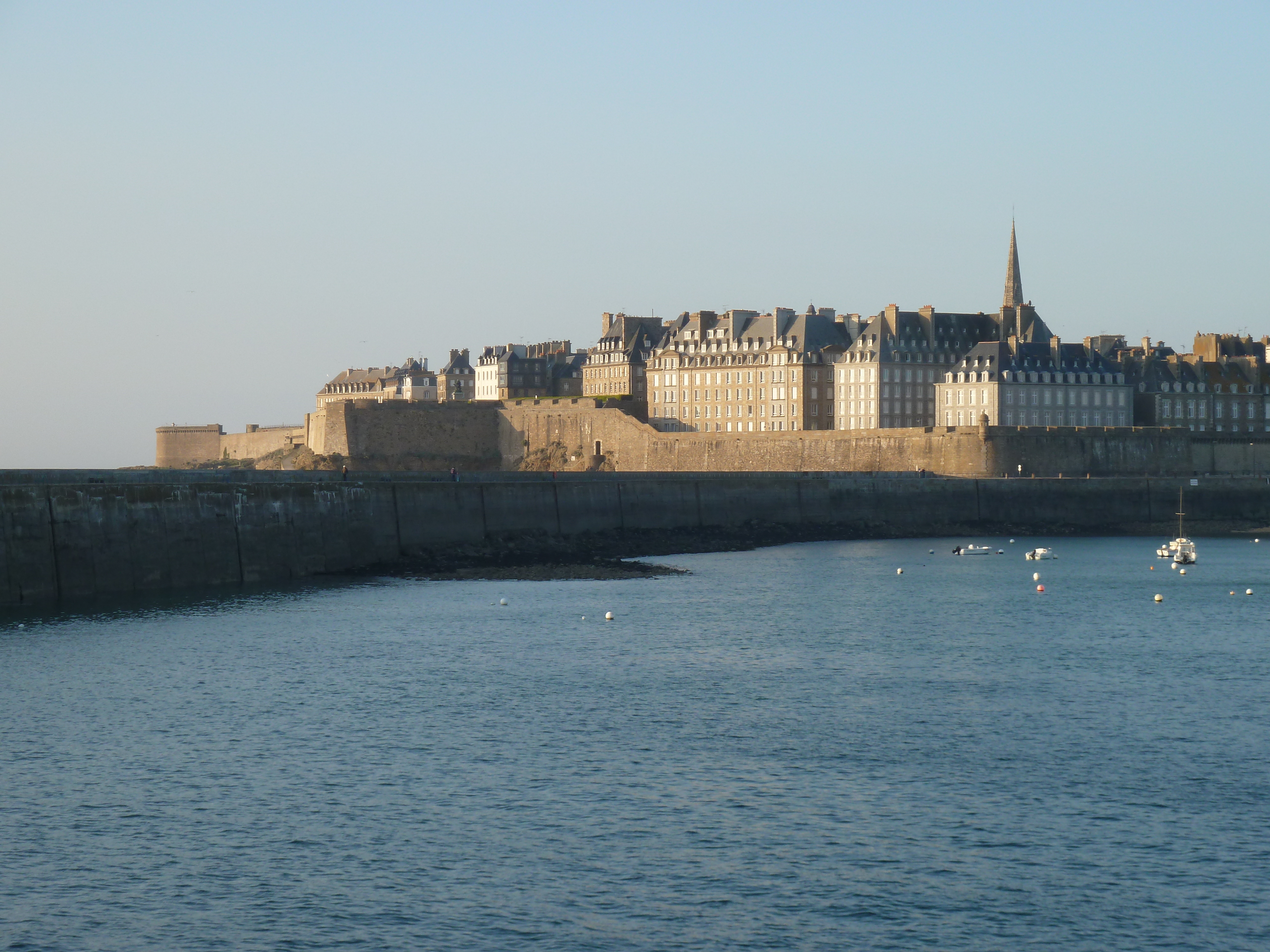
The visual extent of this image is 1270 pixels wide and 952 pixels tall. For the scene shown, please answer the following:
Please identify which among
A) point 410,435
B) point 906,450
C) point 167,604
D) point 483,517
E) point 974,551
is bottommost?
point 974,551

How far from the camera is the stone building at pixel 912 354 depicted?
8181 cm

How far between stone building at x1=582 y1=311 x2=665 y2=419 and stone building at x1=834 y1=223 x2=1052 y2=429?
1921 centimetres

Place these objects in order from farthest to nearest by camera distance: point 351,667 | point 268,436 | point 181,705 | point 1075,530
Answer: point 268,436
point 1075,530
point 351,667
point 181,705

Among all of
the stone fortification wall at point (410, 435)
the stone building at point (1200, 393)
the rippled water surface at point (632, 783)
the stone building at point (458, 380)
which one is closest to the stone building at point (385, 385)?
the stone building at point (458, 380)

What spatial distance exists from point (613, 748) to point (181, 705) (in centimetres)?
795

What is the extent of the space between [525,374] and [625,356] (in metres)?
15.2

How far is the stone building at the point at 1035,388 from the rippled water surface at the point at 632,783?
4015 cm

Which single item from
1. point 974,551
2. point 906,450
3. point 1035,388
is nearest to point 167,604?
point 974,551

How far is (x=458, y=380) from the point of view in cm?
12275

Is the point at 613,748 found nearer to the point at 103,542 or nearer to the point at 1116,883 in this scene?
the point at 1116,883

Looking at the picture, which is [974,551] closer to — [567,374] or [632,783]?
[632,783]

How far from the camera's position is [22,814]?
1958 centimetres

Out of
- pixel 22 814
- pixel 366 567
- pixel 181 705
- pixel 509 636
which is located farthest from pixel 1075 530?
pixel 22 814

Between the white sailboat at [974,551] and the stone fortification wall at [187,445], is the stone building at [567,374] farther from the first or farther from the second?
the white sailboat at [974,551]
